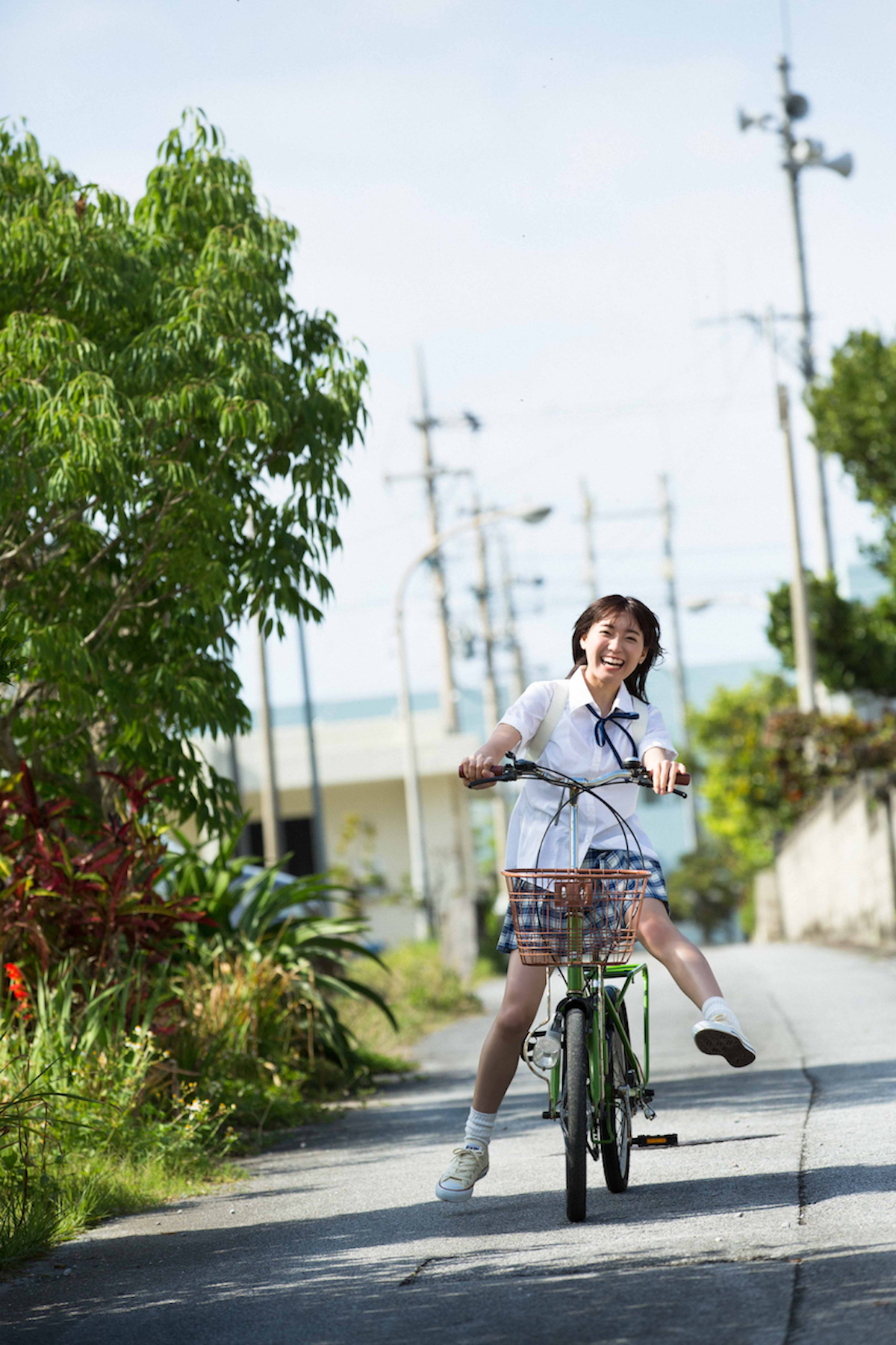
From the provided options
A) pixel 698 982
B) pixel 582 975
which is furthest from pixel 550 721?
pixel 698 982

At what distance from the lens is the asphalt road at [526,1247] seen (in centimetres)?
379

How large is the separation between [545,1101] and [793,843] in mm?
22845

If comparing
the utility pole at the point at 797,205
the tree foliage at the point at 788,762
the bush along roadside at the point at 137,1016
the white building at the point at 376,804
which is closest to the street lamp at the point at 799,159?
the utility pole at the point at 797,205

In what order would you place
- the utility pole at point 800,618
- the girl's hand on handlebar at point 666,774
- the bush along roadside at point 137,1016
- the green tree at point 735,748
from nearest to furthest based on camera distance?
the girl's hand on handlebar at point 666,774, the bush along roadside at point 137,1016, the utility pole at point 800,618, the green tree at point 735,748

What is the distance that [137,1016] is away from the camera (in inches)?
284

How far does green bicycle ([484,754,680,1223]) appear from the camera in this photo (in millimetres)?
4609

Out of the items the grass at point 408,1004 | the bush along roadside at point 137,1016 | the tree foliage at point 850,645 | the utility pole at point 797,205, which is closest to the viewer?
the bush along roadside at point 137,1016

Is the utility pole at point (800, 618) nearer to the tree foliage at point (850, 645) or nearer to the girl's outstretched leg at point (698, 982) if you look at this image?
the tree foliage at point (850, 645)

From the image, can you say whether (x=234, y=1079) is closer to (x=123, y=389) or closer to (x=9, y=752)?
(x=9, y=752)

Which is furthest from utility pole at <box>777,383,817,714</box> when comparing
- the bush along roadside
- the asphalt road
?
the asphalt road

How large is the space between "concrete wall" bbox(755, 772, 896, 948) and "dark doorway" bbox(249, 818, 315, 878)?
35.0ft

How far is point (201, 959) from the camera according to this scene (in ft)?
28.4

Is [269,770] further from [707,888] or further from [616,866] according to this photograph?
[707,888]

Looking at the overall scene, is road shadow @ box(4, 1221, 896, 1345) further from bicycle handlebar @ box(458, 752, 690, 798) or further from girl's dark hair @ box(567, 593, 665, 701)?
girl's dark hair @ box(567, 593, 665, 701)
